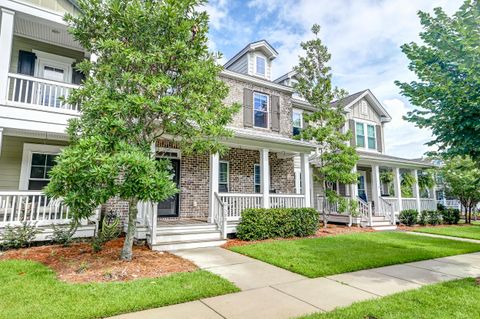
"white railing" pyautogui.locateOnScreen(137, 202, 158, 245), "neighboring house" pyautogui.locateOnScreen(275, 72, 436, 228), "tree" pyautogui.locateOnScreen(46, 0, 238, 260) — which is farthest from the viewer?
"neighboring house" pyautogui.locateOnScreen(275, 72, 436, 228)

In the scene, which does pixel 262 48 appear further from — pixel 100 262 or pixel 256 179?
pixel 100 262

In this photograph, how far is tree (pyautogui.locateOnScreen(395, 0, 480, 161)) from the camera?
499 centimetres

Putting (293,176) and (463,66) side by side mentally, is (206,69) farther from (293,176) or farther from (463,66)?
(293,176)

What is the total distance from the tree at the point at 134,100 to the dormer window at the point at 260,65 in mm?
8057

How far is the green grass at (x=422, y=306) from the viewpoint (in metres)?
3.68

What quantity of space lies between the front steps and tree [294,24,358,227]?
5.87 m

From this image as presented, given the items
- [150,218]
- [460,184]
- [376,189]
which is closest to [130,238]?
[150,218]

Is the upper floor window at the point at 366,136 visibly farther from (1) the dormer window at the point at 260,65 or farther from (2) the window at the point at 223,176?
(2) the window at the point at 223,176

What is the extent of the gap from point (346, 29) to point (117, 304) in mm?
12327

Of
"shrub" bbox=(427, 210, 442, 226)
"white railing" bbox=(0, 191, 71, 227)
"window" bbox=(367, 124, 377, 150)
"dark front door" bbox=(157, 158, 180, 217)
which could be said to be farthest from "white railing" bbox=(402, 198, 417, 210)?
"white railing" bbox=(0, 191, 71, 227)

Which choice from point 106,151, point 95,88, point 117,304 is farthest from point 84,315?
point 95,88

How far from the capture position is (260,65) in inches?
585

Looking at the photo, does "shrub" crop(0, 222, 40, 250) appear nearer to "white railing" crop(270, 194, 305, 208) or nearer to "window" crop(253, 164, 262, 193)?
"white railing" crop(270, 194, 305, 208)

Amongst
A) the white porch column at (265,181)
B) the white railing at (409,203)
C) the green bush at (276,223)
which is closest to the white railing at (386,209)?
the white railing at (409,203)
